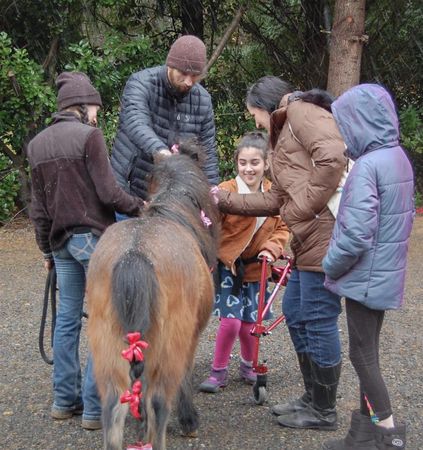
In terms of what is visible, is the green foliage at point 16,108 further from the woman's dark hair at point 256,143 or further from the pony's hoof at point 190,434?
the pony's hoof at point 190,434

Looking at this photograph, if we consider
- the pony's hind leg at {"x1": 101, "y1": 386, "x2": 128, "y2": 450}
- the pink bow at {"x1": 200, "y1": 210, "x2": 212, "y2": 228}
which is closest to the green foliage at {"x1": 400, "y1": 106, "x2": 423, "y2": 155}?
the pink bow at {"x1": 200, "y1": 210, "x2": 212, "y2": 228}

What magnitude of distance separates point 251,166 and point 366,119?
4.00 feet

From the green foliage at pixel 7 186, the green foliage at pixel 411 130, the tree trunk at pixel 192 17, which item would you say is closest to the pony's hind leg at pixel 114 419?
the green foliage at pixel 7 186

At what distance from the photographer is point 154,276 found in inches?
110

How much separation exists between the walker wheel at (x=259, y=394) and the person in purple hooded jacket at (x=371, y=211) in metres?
1.08

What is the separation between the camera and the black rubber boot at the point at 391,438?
3.29 meters

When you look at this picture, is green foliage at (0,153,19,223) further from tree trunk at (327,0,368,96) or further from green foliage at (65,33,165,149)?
tree trunk at (327,0,368,96)

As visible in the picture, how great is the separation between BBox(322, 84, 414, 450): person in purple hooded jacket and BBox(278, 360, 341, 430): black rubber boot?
0.62 m

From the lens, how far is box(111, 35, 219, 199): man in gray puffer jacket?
154 inches

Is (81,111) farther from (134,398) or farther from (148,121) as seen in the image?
(134,398)

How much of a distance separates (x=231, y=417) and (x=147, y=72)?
219 cm

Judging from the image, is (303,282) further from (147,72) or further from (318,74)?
(318,74)

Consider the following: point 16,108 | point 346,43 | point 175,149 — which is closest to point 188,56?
point 175,149

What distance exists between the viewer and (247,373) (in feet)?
14.6
